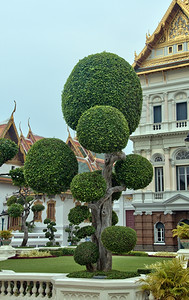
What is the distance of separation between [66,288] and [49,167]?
11.2 ft

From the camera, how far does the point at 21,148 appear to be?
120 feet

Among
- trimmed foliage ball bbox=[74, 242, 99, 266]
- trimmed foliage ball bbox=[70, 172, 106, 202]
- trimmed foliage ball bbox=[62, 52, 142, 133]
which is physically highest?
trimmed foliage ball bbox=[62, 52, 142, 133]

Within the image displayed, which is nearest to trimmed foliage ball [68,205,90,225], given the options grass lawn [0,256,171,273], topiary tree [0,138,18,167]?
grass lawn [0,256,171,273]

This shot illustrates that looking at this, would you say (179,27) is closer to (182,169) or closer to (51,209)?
(182,169)

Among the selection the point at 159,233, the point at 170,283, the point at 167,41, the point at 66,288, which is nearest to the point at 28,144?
the point at 167,41

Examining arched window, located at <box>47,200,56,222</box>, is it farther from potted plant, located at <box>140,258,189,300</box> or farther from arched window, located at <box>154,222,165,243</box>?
potted plant, located at <box>140,258,189,300</box>

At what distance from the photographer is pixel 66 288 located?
28.5ft

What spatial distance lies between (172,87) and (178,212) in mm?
9176

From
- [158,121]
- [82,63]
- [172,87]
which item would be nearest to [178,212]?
[158,121]

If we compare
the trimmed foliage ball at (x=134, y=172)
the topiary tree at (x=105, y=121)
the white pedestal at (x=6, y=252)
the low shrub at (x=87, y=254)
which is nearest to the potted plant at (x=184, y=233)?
the topiary tree at (x=105, y=121)

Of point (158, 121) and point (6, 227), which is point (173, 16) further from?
point (6, 227)

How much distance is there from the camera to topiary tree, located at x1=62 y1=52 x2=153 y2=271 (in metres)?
10.3

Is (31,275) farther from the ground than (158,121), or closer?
closer

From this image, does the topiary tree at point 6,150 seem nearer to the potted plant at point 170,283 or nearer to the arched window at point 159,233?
the potted plant at point 170,283
